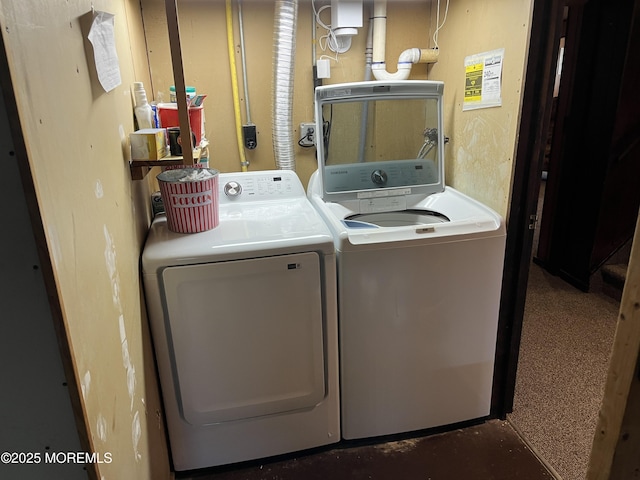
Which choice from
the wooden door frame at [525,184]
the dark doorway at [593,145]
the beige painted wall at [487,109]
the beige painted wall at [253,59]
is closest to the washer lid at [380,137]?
the beige painted wall at [487,109]

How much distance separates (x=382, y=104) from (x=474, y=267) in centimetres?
89

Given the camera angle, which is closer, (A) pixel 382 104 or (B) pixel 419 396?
(B) pixel 419 396

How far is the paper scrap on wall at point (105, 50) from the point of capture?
3.57 feet

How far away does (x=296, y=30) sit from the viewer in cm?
210

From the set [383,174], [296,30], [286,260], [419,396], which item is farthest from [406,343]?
[296,30]

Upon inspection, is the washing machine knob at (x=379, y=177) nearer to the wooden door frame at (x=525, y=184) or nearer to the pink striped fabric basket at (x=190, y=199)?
the wooden door frame at (x=525, y=184)

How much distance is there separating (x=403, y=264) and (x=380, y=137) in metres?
0.81

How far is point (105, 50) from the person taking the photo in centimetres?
116

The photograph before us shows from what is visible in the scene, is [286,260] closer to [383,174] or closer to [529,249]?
[383,174]

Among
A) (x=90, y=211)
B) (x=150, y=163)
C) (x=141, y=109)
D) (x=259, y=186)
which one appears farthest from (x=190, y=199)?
(x=90, y=211)

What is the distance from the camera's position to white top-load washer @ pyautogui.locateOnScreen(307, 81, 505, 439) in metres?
1.65

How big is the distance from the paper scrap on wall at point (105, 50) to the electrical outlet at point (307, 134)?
1.12m

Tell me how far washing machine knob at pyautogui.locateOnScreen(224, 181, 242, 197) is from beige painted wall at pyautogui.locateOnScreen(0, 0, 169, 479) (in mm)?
590

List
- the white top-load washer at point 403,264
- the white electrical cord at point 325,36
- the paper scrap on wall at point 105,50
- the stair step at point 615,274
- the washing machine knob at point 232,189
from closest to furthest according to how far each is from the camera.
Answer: the paper scrap on wall at point 105,50
the white top-load washer at point 403,264
the washing machine knob at point 232,189
the white electrical cord at point 325,36
the stair step at point 615,274
